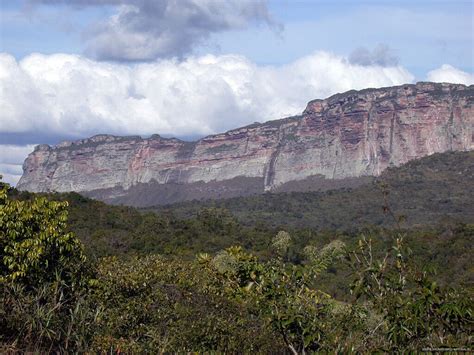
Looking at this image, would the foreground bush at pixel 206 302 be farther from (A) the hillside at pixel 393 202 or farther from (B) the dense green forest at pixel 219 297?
(A) the hillside at pixel 393 202

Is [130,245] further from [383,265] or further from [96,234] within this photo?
[383,265]

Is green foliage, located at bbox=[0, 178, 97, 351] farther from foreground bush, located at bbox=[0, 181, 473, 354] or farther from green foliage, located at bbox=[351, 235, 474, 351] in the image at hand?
green foliage, located at bbox=[351, 235, 474, 351]

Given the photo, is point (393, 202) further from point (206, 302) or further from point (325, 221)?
point (206, 302)

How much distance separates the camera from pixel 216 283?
61.1 feet

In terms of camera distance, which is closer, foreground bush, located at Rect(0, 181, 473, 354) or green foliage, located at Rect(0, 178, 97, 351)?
foreground bush, located at Rect(0, 181, 473, 354)

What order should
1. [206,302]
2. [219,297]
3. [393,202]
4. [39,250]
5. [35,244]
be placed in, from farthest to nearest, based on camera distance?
[393,202], [219,297], [206,302], [35,244], [39,250]

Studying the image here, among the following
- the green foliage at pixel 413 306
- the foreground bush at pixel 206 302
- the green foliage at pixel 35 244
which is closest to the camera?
the green foliage at pixel 413 306

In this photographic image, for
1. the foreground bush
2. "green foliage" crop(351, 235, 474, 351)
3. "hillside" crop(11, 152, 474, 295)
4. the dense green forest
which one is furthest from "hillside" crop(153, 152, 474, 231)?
"green foliage" crop(351, 235, 474, 351)

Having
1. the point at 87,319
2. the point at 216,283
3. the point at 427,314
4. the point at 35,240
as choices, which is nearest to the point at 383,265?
the point at 427,314

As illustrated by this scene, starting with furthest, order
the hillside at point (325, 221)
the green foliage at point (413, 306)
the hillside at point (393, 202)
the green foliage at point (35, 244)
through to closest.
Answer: the hillside at point (393, 202), the hillside at point (325, 221), the green foliage at point (35, 244), the green foliage at point (413, 306)

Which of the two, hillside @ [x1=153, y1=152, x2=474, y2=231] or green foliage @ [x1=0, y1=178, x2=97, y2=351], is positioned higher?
hillside @ [x1=153, y1=152, x2=474, y2=231]

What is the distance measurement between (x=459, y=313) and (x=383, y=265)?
1.02 m

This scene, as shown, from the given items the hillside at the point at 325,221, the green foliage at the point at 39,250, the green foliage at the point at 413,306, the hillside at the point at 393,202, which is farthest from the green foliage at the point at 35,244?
the hillside at the point at 393,202

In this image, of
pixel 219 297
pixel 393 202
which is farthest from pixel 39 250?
pixel 393 202
